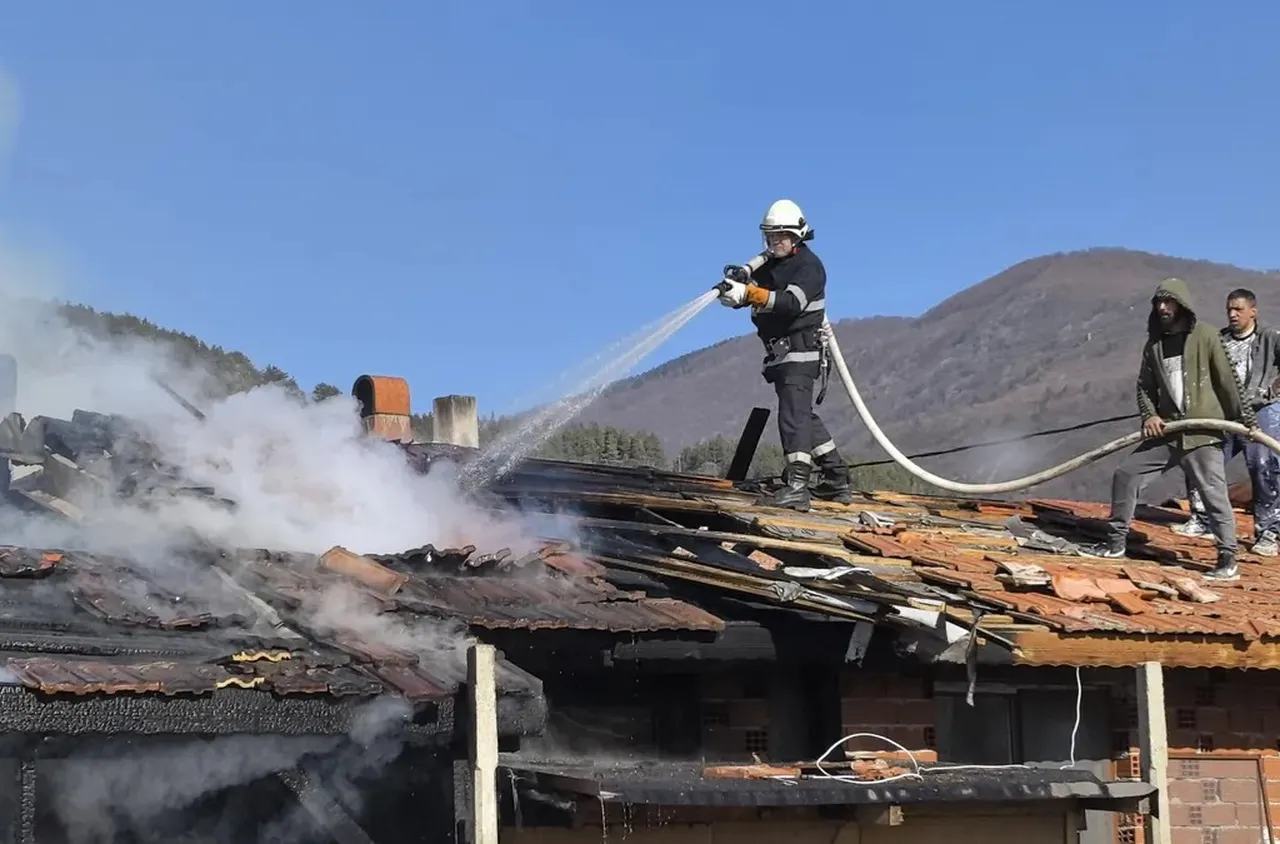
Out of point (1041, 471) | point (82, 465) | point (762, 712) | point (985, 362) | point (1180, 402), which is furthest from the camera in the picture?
point (985, 362)

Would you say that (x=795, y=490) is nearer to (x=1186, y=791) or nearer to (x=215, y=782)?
(x=1186, y=791)

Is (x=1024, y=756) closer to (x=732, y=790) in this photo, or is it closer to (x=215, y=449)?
(x=732, y=790)

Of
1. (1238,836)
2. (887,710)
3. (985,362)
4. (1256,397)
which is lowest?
(1238,836)

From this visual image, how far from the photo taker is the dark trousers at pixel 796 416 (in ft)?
32.0

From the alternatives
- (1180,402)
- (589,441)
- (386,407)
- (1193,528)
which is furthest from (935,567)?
(589,441)

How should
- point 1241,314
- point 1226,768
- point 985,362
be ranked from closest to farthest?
1. point 1226,768
2. point 1241,314
3. point 985,362

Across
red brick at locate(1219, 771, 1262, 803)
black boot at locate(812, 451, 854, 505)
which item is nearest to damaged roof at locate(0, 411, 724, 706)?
black boot at locate(812, 451, 854, 505)

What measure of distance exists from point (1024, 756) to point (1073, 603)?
3.76 ft

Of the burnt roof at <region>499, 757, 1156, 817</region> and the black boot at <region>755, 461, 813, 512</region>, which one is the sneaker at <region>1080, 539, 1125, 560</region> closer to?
the black boot at <region>755, 461, 813, 512</region>

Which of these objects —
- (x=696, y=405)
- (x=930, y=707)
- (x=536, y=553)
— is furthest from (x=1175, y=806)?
(x=696, y=405)

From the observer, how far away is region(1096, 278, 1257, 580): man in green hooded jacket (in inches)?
373

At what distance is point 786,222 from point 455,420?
4362 millimetres

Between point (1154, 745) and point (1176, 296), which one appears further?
point (1176, 296)

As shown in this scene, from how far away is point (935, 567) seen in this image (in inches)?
320
